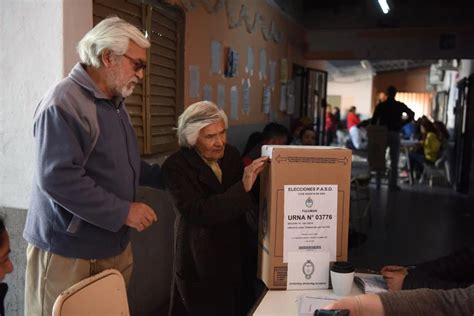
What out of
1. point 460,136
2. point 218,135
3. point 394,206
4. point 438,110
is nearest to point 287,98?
point 394,206

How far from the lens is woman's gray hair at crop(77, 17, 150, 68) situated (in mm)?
1581

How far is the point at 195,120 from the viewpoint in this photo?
2.01 m

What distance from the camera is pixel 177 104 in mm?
3293

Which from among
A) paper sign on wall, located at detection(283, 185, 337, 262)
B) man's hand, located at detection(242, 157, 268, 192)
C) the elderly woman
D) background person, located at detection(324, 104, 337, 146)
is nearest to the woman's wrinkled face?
the elderly woman

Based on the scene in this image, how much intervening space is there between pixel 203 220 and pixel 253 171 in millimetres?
287

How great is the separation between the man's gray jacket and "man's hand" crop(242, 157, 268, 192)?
425 millimetres

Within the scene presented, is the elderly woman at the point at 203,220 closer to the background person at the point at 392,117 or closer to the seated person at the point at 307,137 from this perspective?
the seated person at the point at 307,137

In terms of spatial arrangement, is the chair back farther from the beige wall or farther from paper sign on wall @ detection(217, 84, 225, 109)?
paper sign on wall @ detection(217, 84, 225, 109)

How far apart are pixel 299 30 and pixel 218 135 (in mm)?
→ 5450

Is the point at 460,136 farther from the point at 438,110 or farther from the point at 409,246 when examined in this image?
the point at 438,110

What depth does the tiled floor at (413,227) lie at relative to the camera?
4.47 meters

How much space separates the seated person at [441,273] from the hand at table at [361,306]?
0.66 m

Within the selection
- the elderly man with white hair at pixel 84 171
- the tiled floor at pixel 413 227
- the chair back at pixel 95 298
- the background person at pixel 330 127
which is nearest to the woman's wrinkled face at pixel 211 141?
the elderly man with white hair at pixel 84 171

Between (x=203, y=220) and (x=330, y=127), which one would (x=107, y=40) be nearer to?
(x=203, y=220)
